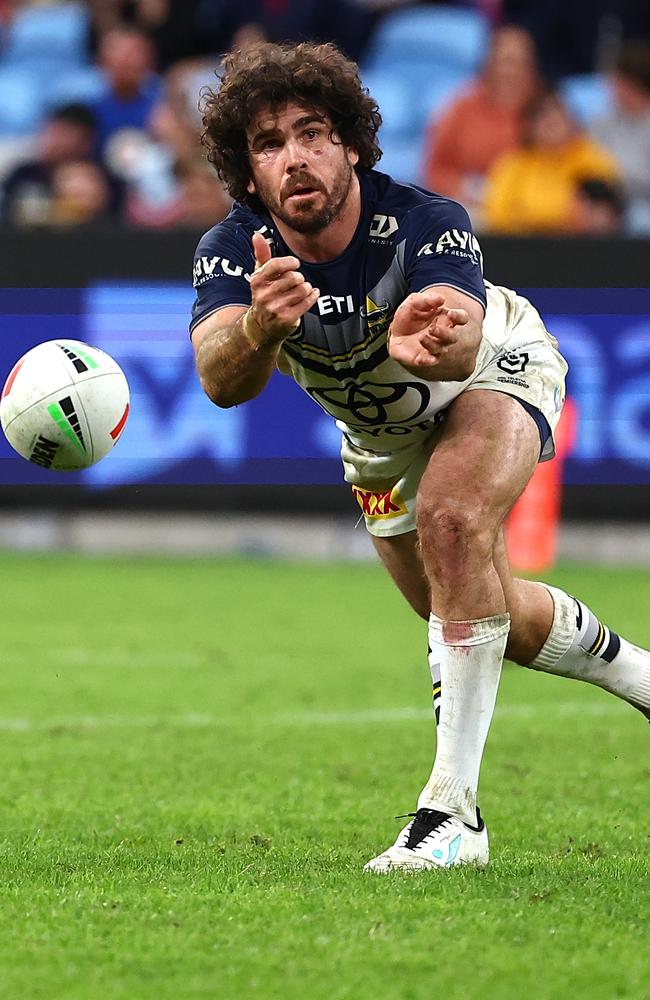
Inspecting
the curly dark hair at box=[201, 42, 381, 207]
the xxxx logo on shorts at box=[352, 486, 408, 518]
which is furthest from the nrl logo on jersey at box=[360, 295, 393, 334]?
the xxxx logo on shorts at box=[352, 486, 408, 518]

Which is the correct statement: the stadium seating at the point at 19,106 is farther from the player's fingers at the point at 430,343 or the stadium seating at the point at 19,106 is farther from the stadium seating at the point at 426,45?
the player's fingers at the point at 430,343

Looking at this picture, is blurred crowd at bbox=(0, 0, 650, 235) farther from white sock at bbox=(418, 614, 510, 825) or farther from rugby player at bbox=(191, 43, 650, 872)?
white sock at bbox=(418, 614, 510, 825)

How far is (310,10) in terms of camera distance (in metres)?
16.8

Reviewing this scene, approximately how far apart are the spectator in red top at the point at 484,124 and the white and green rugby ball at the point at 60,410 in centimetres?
1033

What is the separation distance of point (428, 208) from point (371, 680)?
4.19 m

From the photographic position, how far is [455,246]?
189 inches

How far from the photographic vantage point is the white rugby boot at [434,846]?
4695mm

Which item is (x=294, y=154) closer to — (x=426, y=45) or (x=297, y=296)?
(x=297, y=296)

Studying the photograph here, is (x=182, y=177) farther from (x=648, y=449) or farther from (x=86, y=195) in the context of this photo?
(x=648, y=449)

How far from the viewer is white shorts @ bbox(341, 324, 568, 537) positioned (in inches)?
207

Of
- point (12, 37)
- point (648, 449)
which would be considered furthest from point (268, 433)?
point (12, 37)

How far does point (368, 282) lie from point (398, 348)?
597 mm

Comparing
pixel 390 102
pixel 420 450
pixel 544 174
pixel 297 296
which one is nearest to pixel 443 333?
pixel 297 296

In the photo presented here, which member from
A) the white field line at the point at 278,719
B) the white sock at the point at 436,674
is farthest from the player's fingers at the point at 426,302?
the white field line at the point at 278,719
